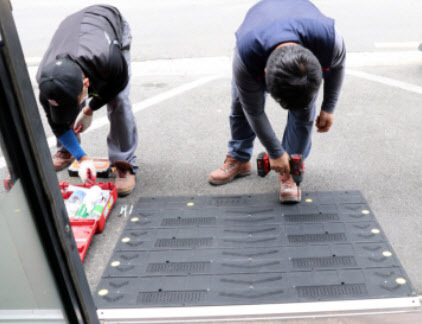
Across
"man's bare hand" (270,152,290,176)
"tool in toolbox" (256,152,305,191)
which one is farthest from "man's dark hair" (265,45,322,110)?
"tool in toolbox" (256,152,305,191)

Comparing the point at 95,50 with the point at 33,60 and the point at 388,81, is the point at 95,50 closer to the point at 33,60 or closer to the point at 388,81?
the point at 388,81

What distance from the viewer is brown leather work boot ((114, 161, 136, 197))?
11.0ft

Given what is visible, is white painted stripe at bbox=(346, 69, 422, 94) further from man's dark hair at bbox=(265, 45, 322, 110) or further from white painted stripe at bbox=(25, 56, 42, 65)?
white painted stripe at bbox=(25, 56, 42, 65)

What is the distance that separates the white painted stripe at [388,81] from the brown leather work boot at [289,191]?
2.50m

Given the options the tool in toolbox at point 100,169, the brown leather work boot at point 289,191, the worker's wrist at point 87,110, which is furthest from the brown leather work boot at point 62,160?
the brown leather work boot at point 289,191

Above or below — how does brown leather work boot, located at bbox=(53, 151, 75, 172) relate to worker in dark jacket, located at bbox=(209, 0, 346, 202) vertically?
below

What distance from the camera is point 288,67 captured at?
208 cm

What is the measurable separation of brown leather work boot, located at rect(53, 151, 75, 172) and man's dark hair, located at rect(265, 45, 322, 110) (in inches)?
85.9

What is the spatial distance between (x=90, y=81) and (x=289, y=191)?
1522 millimetres

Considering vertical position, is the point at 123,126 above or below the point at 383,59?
above

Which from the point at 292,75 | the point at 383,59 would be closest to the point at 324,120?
the point at 292,75

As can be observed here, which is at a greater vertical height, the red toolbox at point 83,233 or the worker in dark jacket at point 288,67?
the worker in dark jacket at point 288,67

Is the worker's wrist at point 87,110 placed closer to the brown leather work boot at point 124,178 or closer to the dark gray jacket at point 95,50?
the dark gray jacket at point 95,50

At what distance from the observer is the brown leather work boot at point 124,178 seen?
336 centimetres
